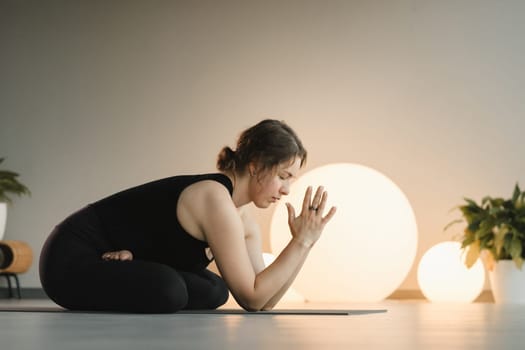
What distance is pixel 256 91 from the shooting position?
521 cm

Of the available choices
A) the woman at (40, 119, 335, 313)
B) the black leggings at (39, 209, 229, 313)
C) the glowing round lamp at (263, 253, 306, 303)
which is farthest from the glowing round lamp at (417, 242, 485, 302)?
the black leggings at (39, 209, 229, 313)

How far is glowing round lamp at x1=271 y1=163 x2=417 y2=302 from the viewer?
4.05 meters

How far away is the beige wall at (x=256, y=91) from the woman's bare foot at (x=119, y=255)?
8.50 ft

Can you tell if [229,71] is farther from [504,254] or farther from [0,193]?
[504,254]

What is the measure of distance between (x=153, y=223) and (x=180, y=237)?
86 mm

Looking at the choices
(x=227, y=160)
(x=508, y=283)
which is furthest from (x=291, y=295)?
(x=227, y=160)

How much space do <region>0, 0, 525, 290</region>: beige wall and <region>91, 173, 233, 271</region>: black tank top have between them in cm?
254

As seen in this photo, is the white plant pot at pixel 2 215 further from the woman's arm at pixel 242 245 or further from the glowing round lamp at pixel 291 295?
the woman's arm at pixel 242 245

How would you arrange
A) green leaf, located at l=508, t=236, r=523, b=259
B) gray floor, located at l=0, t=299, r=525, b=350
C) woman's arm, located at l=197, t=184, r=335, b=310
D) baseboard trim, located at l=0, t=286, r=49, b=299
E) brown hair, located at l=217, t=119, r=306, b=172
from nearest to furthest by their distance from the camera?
1. gray floor, located at l=0, t=299, r=525, b=350
2. woman's arm, located at l=197, t=184, r=335, b=310
3. brown hair, located at l=217, t=119, r=306, b=172
4. green leaf, located at l=508, t=236, r=523, b=259
5. baseboard trim, located at l=0, t=286, r=49, b=299

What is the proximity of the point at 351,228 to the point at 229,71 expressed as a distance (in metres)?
1.61

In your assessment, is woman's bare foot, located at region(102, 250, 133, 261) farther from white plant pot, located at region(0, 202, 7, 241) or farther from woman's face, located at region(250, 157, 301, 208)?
white plant pot, located at region(0, 202, 7, 241)

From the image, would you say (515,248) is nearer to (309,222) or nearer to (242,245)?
(309,222)

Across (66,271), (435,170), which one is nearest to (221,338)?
(66,271)

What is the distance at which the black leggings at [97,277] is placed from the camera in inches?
92.4
